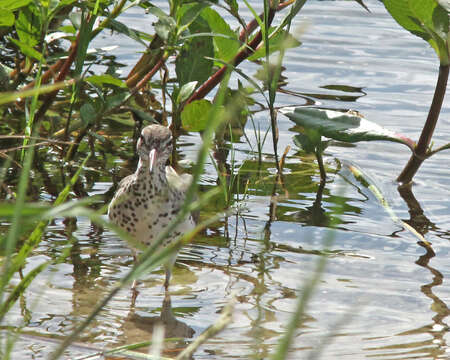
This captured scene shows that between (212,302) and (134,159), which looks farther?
(134,159)

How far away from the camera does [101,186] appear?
6.20m

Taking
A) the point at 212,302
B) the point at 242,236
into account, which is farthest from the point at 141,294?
the point at 242,236

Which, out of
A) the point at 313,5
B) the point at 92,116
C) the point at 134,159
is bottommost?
the point at 134,159

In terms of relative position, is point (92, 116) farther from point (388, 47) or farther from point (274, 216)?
point (388, 47)

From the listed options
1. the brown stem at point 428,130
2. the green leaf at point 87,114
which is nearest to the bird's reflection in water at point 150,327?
the green leaf at point 87,114

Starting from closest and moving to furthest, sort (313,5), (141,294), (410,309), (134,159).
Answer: (410,309)
(141,294)
(134,159)
(313,5)

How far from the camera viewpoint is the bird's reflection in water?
4281 mm

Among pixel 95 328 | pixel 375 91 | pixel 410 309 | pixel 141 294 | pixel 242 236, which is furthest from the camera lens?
pixel 375 91

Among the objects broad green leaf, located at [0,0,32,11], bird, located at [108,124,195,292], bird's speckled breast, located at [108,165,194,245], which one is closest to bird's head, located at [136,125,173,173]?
bird, located at [108,124,195,292]

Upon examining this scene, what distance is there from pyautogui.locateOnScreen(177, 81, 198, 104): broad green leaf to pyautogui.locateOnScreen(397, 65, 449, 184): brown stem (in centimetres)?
172

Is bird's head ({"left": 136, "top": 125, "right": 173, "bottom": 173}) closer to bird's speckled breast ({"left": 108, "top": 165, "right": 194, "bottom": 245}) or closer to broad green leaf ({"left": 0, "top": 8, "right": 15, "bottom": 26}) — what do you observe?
bird's speckled breast ({"left": 108, "top": 165, "right": 194, "bottom": 245})

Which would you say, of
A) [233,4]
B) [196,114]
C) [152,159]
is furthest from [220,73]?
[152,159]

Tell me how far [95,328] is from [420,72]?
577 cm

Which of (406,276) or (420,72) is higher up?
(420,72)
